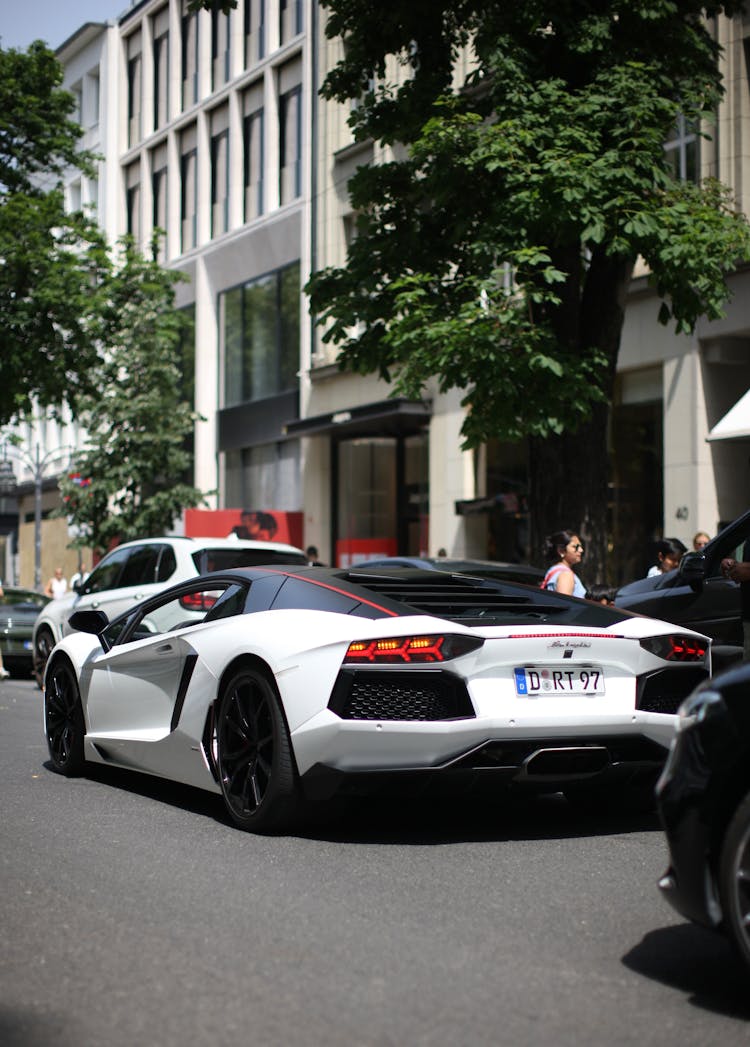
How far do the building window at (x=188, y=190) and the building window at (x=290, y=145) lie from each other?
5.12m

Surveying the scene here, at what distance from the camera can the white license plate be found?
21.0 feet

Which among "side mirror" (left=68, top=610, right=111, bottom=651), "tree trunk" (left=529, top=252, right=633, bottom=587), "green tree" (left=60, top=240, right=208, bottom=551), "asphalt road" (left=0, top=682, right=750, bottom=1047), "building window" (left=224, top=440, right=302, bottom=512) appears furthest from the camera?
"building window" (left=224, top=440, right=302, bottom=512)

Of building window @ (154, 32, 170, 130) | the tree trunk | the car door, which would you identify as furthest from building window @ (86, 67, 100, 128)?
the car door

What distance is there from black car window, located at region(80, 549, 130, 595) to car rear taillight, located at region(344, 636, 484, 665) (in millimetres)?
9934

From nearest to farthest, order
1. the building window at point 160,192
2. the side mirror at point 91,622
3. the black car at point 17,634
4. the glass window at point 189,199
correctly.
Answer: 1. the side mirror at point 91,622
2. the black car at point 17,634
3. the glass window at point 189,199
4. the building window at point 160,192

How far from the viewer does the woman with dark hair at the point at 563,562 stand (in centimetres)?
1166

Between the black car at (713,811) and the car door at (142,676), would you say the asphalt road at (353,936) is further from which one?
the car door at (142,676)

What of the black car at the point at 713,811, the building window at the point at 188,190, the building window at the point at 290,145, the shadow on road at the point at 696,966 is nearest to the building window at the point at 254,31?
the building window at the point at 290,145

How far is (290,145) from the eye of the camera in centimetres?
3475

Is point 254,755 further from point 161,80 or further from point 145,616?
point 161,80

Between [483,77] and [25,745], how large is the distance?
7.42 metres

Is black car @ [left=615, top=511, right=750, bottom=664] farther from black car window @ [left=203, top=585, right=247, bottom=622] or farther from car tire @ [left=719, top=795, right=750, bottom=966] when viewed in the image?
car tire @ [left=719, top=795, right=750, bottom=966]

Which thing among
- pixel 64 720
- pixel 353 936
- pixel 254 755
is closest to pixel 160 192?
pixel 64 720

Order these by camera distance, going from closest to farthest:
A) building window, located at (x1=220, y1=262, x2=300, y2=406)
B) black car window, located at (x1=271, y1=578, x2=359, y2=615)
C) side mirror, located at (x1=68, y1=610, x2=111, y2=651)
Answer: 1. black car window, located at (x1=271, y1=578, x2=359, y2=615)
2. side mirror, located at (x1=68, y1=610, x2=111, y2=651)
3. building window, located at (x1=220, y1=262, x2=300, y2=406)
